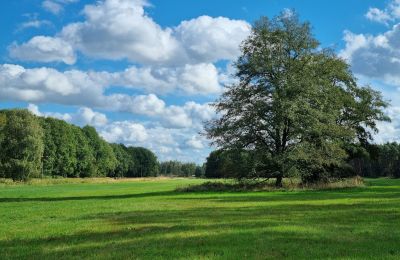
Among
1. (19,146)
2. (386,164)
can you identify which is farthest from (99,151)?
(386,164)

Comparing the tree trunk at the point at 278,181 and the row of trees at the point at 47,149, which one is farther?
the row of trees at the point at 47,149

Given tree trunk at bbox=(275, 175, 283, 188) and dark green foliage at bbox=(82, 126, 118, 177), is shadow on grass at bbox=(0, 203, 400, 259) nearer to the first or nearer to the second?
tree trunk at bbox=(275, 175, 283, 188)

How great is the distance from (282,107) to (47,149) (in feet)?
303

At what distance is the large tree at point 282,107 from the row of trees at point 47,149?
5905cm

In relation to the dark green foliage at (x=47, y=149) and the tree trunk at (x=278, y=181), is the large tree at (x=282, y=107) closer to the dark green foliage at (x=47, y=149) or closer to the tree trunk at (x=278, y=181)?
the tree trunk at (x=278, y=181)

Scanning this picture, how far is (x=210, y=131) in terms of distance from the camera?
172ft

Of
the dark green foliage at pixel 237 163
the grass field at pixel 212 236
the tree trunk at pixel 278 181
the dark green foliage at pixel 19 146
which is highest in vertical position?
the dark green foliage at pixel 19 146

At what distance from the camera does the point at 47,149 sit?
12769 cm

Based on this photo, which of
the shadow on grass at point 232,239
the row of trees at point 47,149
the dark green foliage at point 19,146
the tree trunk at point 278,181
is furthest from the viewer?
the row of trees at point 47,149

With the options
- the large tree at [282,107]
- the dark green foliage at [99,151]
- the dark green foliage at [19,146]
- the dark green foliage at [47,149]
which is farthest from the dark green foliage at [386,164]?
the large tree at [282,107]

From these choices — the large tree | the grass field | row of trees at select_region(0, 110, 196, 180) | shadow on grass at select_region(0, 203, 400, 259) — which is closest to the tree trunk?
the large tree

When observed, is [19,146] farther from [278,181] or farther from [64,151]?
[278,181]

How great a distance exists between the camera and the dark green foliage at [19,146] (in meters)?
98.2

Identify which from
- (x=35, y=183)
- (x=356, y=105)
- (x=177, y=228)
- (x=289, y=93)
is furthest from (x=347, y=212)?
(x=35, y=183)
